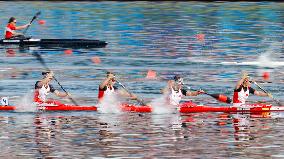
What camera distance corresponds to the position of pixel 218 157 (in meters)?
46.6

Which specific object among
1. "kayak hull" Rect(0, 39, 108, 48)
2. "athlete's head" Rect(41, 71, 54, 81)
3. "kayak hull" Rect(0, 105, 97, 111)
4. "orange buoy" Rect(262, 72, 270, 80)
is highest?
"kayak hull" Rect(0, 39, 108, 48)

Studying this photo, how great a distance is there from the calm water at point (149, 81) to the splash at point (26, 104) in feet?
0.98

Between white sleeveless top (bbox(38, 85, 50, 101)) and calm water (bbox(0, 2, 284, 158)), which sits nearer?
calm water (bbox(0, 2, 284, 158))

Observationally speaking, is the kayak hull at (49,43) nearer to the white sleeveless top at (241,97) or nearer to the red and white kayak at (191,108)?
the red and white kayak at (191,108)

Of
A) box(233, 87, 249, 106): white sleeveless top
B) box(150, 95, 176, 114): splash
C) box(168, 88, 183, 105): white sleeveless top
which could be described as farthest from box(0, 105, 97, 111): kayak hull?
box(233, 87, 249, 106): white sleeveless top

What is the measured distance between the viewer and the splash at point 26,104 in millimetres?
61750

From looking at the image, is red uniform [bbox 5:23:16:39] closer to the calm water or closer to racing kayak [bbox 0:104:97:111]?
the calm water

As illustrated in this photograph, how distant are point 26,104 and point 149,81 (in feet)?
51.6

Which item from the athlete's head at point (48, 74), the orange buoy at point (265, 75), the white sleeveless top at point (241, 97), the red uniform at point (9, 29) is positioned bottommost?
the white sleeveless top at point (241, 97)

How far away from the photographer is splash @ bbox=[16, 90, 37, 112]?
61.8 m

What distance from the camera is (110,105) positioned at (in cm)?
6081

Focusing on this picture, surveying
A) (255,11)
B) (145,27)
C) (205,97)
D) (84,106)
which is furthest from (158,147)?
(255,11)

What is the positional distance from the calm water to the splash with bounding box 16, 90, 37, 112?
0.30m

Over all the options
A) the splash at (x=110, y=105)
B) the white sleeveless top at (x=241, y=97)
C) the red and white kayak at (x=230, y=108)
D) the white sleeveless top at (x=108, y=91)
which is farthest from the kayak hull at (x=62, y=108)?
the white sleeveless top at (x=241, y=97)
